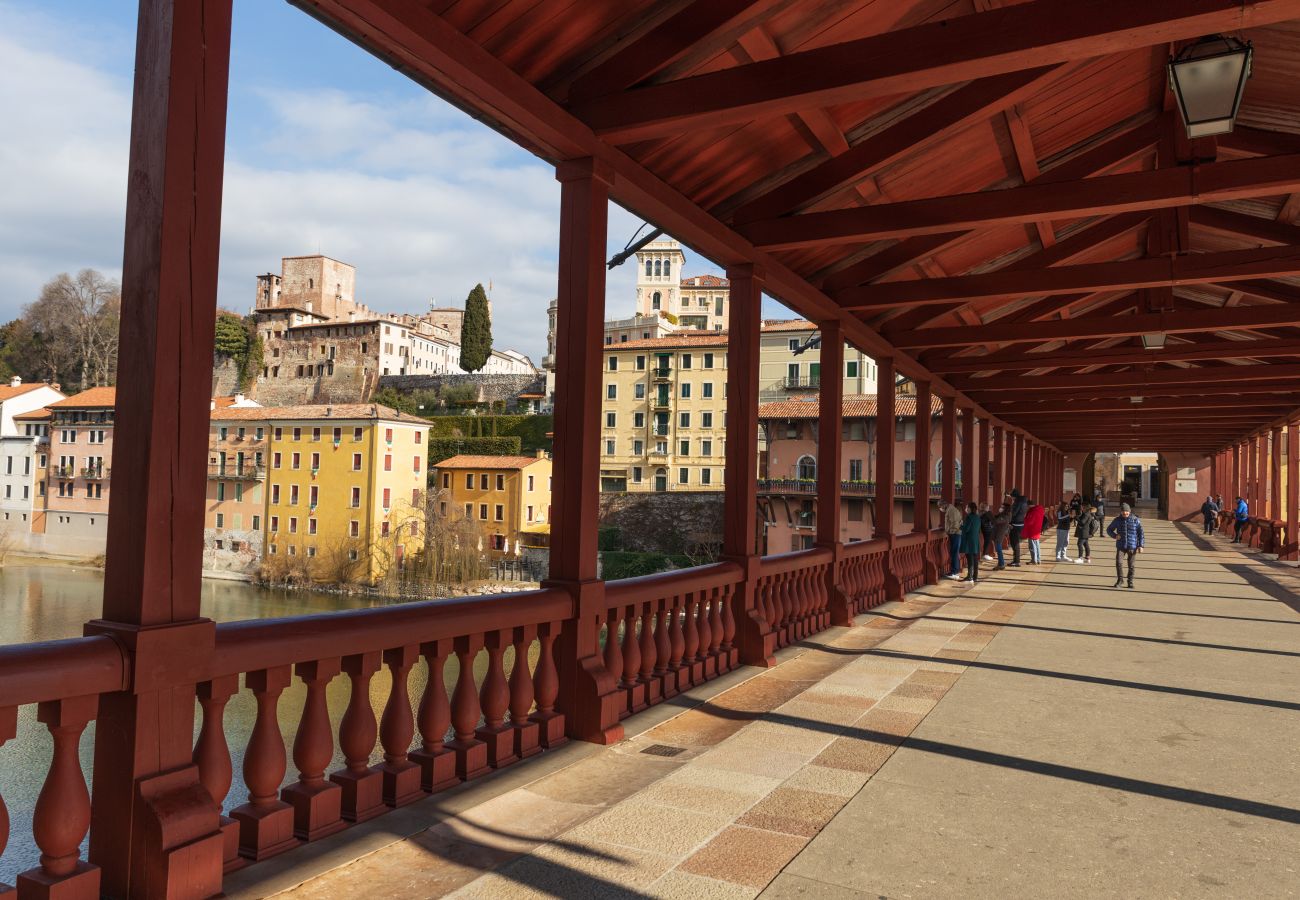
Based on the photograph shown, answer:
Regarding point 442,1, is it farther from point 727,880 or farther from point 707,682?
point 707,682

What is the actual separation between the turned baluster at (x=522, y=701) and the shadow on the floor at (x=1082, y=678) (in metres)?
3.36

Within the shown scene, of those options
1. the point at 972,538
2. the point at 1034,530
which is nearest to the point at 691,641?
the point at 972,538

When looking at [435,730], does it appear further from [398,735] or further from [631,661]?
[631,661]

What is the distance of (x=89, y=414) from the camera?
39.1 metres

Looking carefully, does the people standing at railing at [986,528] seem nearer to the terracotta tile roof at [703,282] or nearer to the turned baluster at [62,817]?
the turned baluster at [62,817]

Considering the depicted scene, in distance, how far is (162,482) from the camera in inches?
91.9

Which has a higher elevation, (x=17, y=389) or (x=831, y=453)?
(x=17, y=389)

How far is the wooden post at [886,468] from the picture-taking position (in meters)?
9.85

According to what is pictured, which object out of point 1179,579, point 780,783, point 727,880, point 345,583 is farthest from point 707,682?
point 345,583

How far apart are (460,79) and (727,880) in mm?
2922

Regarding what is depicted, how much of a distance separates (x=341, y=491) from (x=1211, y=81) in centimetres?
5347

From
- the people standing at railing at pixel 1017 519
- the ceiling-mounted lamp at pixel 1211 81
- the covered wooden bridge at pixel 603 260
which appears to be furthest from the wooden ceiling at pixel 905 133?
the people standing at railing at pixel 1017 519

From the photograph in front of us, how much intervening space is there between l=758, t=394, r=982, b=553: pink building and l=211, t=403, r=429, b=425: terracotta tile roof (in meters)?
23.9

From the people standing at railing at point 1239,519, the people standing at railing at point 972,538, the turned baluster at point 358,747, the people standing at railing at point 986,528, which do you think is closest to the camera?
the turned baluster at point 358,747
